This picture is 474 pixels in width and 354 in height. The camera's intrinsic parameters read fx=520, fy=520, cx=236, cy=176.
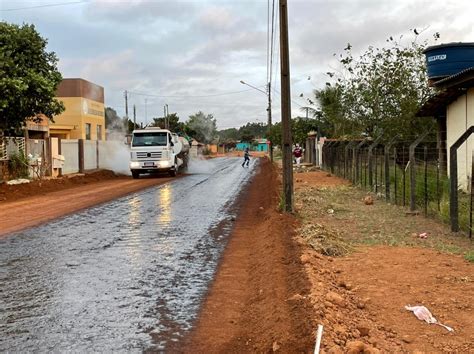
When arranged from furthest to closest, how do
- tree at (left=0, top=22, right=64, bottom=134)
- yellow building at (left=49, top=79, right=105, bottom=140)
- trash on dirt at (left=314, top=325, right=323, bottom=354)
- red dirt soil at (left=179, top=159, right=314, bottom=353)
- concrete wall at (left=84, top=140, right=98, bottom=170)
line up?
yellow building at (left=49, top=79, right=105, bottom=140) → concrete wall at (left=84, top=140, right=98, bottom=170) → tree at (left=0, top=22, right=64, bottom=134) → red dirt soil at (left=179, top=159, right=314, bottom=353) → trash on dirt at (left=314, top=325, right=323, bottom=354)

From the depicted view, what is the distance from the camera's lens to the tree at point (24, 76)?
1981 cm

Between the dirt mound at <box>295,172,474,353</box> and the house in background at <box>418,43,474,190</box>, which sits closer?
the dirt mound at <box>295,172,474,353</box>

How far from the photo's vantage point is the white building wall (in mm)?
14099

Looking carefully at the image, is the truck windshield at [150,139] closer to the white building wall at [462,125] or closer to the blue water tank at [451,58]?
the blue water tank at [451,58]

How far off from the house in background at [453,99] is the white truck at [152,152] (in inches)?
579

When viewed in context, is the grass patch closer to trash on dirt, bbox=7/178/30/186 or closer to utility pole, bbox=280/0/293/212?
utility pole, bbox=280/0/293/212

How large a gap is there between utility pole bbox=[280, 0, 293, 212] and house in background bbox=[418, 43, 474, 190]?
424 cm

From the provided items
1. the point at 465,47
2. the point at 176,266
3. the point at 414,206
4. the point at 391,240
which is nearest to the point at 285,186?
the point at 414,206

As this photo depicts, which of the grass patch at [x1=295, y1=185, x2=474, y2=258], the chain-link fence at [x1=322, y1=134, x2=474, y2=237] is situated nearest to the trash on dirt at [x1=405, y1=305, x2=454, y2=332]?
the grass patch at [x1=295, y1=185, x2=474, y2=258]


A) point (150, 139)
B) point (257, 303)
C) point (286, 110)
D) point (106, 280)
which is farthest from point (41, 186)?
point (257, 303)

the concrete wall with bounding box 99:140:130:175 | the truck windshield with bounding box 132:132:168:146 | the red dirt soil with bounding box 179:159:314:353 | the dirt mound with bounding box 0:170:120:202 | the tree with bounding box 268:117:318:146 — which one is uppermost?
the tree with bounding box 268:117:318:146

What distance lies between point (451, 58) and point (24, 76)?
629 inches

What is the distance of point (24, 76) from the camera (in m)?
20.8

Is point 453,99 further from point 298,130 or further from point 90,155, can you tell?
point 298,130
